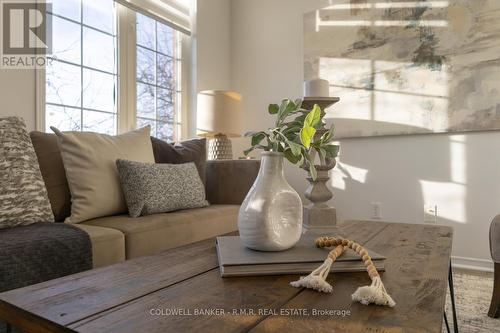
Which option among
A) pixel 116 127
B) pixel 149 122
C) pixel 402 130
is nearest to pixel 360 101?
pixel 402 130

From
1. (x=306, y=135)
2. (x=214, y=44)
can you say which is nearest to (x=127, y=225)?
(x=306, y=135)

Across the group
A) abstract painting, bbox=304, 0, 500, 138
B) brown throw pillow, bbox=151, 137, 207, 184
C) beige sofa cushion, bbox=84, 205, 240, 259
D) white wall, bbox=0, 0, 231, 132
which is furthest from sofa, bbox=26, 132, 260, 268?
white wall, bbox=0, 0, 231, 132

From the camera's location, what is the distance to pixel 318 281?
2.12 feet

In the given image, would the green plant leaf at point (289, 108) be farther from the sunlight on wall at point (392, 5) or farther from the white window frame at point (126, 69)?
the sunlight on wall at point (392, 5)

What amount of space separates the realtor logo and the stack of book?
1894mm

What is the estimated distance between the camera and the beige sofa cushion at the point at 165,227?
4.80 ft

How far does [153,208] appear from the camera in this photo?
1718 mm

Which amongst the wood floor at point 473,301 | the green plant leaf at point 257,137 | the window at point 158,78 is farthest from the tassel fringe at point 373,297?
the window at point 158,78

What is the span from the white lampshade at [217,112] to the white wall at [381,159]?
0.57 metres

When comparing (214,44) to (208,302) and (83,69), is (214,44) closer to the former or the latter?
(83,69)

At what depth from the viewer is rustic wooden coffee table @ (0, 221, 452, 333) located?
512 mm

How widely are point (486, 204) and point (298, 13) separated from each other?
6.95 feet

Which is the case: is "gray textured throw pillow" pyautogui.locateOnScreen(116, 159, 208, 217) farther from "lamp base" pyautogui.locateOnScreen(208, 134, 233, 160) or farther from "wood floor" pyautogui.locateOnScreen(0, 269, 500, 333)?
"lamp base" pyautogui.locateOnScreen(208, 134, 233, 160)

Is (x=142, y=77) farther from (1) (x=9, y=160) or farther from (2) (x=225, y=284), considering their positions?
(2) (x=225, y=284)
